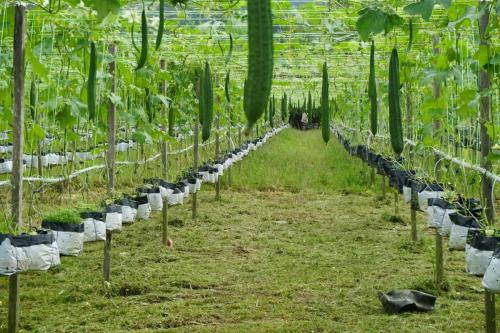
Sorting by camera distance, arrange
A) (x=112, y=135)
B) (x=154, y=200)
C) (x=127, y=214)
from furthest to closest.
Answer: (x=154, y=200) < (x=112, y=135) < (x=127, y=214)

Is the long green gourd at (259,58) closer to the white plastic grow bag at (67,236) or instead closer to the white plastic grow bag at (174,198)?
the white plastic grow bag at (67,236)

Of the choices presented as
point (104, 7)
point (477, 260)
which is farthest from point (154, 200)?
point (104, 7)

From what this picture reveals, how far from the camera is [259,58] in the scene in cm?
190

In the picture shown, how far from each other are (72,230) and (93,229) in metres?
0.47

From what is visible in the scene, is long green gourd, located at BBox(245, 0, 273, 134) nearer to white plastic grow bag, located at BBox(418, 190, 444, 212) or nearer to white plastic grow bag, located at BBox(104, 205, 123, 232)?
white plastic grow bag, located at BBox(104, 205, 123, 232)

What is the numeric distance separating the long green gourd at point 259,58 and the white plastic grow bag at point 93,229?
4180 millimetres

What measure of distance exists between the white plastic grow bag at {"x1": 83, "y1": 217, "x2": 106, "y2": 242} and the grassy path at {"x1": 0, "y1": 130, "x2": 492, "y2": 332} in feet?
2.46

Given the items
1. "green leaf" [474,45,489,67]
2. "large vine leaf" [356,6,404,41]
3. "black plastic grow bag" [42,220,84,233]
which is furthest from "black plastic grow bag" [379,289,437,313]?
"large vine leaf" [356,6,404,41]

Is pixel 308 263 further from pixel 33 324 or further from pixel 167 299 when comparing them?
pixel 33 324

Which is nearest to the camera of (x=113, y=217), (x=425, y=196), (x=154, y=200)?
(x=113, y=217)

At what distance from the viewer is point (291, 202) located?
13.4 metres

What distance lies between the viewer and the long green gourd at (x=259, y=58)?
185 centimetres

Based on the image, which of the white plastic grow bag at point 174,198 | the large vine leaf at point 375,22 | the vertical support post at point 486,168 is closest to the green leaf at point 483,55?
the vertical support post at point 486,168

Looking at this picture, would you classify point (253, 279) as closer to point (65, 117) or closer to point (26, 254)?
point (65, 117)
